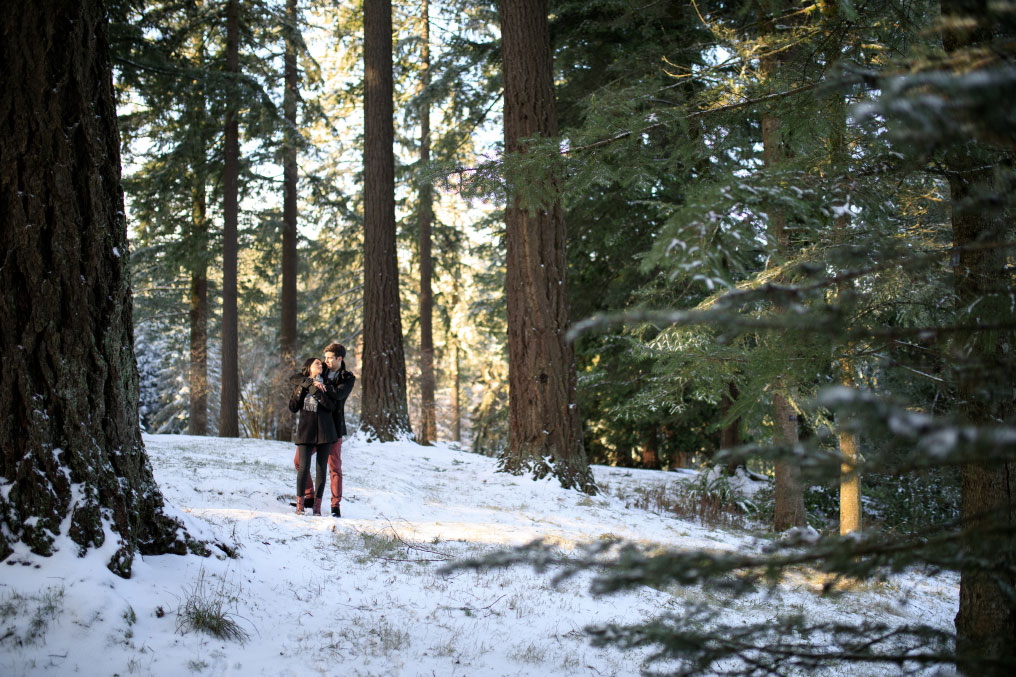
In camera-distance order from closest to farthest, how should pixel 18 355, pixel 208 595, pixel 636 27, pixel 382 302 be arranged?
pixel 18 355
pixel 208 595
pixel 636 27
pixel 382 302

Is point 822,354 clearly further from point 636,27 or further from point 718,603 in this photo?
point 636,27

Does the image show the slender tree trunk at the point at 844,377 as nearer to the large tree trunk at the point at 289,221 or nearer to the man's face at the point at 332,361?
the man's face at the point at 332,361

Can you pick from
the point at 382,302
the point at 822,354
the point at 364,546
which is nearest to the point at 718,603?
the point at 822,354

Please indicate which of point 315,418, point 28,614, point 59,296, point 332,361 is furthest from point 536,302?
point 28,614

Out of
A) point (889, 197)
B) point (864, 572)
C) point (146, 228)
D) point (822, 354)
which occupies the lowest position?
point (864, 572)

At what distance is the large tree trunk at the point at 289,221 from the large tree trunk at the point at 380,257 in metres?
3.46

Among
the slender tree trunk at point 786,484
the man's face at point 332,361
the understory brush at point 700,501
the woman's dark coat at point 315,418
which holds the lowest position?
the understory brush at point 700,501

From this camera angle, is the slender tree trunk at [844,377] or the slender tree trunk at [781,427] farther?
the slender tree trunk at [781,427]

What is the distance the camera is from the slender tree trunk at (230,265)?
1526 cm

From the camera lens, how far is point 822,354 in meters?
3.52

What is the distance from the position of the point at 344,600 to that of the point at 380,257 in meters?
9.32

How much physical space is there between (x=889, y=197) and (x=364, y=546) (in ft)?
15.8

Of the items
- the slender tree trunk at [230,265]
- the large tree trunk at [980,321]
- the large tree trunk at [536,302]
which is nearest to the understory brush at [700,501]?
the large tree trunk at [536,302]

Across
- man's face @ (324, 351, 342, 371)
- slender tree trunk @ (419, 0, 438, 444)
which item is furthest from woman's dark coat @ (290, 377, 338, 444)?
slender tree trunk @ (419, 0, 438, 444)
